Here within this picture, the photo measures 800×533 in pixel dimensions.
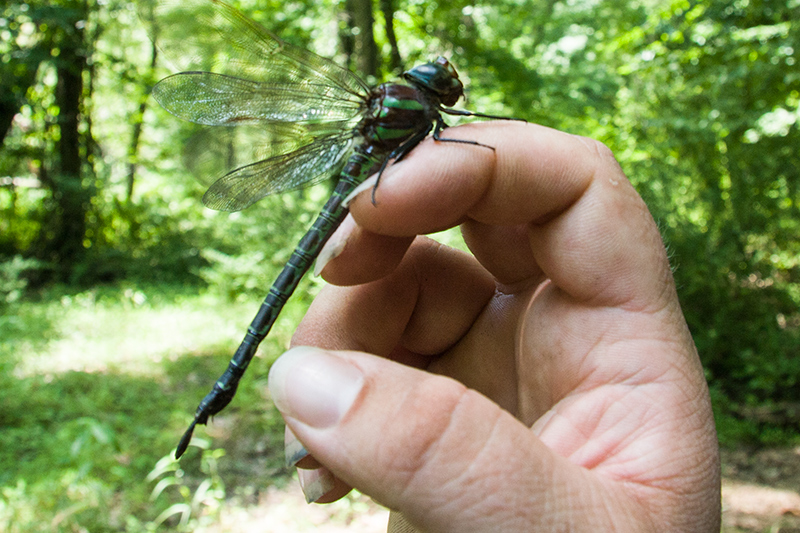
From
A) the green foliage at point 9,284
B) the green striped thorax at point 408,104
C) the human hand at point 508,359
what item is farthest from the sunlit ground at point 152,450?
the green striped thorax at point 408,104

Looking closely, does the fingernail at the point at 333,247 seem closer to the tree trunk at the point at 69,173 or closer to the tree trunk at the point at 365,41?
the tree trunk at the point at 365,41

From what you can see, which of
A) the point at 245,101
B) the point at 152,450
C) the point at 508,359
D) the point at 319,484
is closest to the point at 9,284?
the point at 152,450

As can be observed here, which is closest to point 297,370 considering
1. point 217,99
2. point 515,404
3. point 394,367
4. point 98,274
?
point 394,367

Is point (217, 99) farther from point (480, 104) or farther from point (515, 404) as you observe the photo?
point (480, 104)

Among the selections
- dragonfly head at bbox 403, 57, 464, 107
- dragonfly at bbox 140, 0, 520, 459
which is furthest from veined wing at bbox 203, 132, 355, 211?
dragonfly head at bbox 403, 57, 464, 107

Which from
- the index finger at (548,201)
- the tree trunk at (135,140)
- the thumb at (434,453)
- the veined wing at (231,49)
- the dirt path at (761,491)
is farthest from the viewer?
Result: the tree trunk at (135,140)

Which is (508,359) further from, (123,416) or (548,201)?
(123,416)
